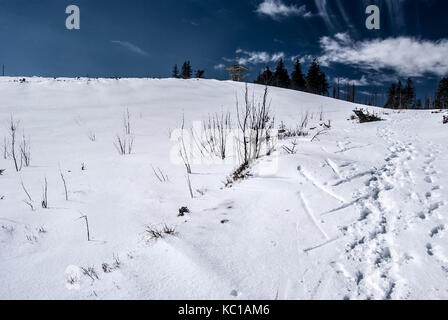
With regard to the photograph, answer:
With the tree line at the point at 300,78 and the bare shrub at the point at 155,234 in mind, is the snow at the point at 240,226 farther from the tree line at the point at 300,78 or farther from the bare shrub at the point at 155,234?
the tree line at the point at 300,78

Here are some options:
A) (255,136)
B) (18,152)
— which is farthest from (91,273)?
(18,152)

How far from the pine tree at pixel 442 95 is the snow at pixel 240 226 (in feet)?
173

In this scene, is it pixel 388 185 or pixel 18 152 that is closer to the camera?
pixel 388 185

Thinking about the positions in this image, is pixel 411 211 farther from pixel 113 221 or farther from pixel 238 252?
pixel 113 221

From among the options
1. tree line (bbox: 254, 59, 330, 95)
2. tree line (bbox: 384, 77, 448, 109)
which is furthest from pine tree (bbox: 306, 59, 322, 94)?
tree line (bbox: 384, 77, 448, 109)

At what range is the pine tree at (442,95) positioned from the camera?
138ft

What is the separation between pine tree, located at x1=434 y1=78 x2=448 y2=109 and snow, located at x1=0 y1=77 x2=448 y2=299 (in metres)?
52.9

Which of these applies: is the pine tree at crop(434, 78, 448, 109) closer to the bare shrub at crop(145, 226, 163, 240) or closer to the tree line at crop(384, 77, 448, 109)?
the tree line at crop(384, 77, 448, 109)

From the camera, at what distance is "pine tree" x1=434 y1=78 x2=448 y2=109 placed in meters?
42.0

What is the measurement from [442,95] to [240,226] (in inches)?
2333

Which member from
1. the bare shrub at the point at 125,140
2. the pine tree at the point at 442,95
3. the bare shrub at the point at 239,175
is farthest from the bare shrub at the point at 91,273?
the pine tree at the point at 442,95

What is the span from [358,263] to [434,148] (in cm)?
403
